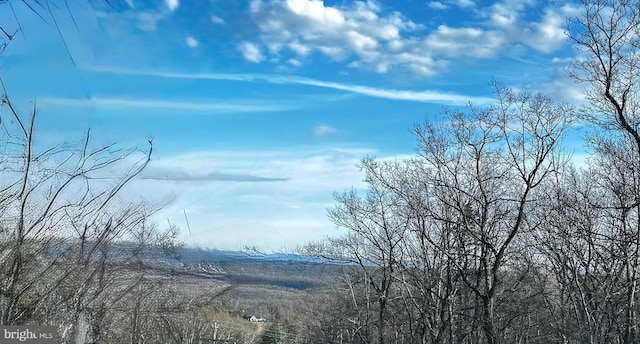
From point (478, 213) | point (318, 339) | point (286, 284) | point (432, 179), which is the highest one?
point (432, 179)

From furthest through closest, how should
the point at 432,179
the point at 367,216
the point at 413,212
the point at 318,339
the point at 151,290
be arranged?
1. the point at 318,339
2. the point at 367,216
3. the point at 413,212
4. the point at 432,179
5. the point at 151,290

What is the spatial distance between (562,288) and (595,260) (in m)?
1.87

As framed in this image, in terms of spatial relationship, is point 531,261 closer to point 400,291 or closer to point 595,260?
point 595,260

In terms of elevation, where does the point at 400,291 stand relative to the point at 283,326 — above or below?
above

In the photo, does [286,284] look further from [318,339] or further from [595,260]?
[595,260]

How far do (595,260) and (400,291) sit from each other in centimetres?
862

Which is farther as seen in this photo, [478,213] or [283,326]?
[283,326]

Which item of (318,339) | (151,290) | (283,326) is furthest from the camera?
(283,326)

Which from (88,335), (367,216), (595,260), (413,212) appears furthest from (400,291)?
(88,335)

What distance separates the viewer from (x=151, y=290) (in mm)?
10500

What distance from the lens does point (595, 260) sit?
70.7 feet

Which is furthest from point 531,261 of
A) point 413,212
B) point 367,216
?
point 367,216

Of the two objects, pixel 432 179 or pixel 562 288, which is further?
pixel 562 288

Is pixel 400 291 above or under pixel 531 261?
under
